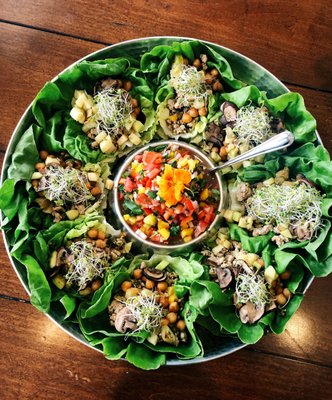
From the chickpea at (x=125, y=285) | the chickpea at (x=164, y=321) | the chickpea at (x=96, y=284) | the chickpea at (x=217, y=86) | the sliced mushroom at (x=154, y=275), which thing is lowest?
the chickpea at (x=164, y=321)

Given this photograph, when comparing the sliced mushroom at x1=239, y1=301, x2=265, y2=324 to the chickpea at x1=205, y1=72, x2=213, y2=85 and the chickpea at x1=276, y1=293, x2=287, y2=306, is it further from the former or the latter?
the chickpea at x1=205, y1=72, x2=213, y2=85

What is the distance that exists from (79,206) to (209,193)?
55cm

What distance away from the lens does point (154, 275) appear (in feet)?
8.42

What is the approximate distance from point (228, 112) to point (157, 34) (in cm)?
57

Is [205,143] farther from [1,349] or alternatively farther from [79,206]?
[1,349]

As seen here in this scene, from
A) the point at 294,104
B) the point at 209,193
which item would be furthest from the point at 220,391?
the point at 294,104

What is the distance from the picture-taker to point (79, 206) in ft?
8.48

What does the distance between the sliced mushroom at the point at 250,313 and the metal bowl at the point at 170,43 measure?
0.12 meters

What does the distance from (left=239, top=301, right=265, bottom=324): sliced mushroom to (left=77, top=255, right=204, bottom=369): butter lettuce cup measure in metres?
0.19

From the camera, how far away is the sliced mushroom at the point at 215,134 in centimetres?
267

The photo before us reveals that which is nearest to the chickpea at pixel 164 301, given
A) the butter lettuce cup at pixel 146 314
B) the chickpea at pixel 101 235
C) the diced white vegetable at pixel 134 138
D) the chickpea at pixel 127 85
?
the butter lettuce cup at pixel 146 314

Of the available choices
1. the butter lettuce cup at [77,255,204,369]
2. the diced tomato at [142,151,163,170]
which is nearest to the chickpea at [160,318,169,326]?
the butter lettuce cup at [77,255,204,369]

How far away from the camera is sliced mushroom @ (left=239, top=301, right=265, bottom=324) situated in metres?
2.45

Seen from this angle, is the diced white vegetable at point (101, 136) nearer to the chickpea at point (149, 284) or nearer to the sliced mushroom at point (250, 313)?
the chickpea at point (149, 284)
